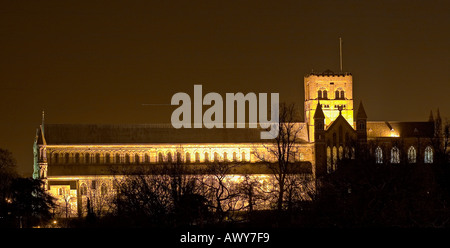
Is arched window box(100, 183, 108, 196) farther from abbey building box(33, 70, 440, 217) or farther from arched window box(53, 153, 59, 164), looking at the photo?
arched window box(53, 153, 59, 164)

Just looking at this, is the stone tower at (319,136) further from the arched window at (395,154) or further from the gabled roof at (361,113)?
the arched window at (395,154)

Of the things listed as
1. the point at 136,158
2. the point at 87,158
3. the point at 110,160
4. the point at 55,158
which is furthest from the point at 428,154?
the point at 55,158

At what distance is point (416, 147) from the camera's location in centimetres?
13362

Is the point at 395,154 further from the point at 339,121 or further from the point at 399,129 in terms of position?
the point at 339,121

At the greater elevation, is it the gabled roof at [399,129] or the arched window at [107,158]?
the gabled roof at [399,129]

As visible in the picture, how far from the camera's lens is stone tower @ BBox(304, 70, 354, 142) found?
13450 centimetres

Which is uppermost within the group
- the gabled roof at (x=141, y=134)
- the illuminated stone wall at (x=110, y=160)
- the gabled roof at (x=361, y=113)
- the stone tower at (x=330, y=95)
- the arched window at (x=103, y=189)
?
the stone tower at (x=330, y=95)

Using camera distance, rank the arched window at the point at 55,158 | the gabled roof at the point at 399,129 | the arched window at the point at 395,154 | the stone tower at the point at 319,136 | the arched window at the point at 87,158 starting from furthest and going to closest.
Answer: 1. the gabled roof at the point at 399,129
2. the arched window at the point at 87,158
3. the stone tower at the point at 319,136
4. the arched window at the point at 55,158
5. the arched window at the point at 395,154

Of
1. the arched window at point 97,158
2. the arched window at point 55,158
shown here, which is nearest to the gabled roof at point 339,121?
the arched window at point 97,158

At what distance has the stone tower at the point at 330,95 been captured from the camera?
134 metres

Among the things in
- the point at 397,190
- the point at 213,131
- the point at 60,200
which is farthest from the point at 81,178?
the point at 397,190
